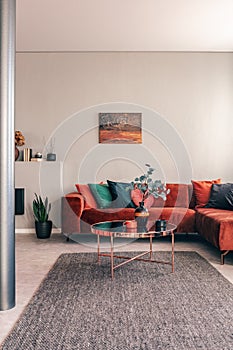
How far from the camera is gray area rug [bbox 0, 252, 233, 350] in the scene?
7.36 ft

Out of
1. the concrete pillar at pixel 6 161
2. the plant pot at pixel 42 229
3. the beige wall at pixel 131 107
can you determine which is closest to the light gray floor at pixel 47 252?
the plant pot at pixel 42 229

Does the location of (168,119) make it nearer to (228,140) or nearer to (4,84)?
(228,140)

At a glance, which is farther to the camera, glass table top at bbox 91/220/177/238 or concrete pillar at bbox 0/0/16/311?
glass table top at bbox 91/220/177/238

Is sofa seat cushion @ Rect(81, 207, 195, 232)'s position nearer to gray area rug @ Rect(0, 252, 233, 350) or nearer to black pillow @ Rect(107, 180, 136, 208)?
black pillow @ Rect(107, 180, 136, 208)

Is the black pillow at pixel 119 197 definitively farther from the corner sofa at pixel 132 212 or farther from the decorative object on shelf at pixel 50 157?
the decorative object on shelf at pixel 50 157

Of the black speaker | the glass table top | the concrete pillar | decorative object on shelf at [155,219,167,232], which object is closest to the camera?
the concrete pillar

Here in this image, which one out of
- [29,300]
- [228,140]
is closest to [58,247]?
[29,300]

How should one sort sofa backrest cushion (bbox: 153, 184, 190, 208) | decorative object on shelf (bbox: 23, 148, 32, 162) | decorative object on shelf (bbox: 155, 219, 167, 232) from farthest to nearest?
decorative object on shelf (bbox: 23, 148, 32, 162)
sofa backrest cushion (bbox: 153, 184, 190, 208)
decorative object on shelf (bbox: 155, 219, 167, 232)

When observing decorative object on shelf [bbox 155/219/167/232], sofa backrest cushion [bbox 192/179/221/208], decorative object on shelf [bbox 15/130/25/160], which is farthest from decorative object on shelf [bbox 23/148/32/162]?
decorative object on shelf [bbox 155/219/167/232]

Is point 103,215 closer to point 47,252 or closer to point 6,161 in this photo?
point 47,252

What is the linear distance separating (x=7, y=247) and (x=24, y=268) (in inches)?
48.9

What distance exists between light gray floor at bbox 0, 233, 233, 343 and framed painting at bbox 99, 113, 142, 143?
1.52 m

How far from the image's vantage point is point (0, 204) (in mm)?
2787

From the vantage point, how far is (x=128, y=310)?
2764 millimetres
